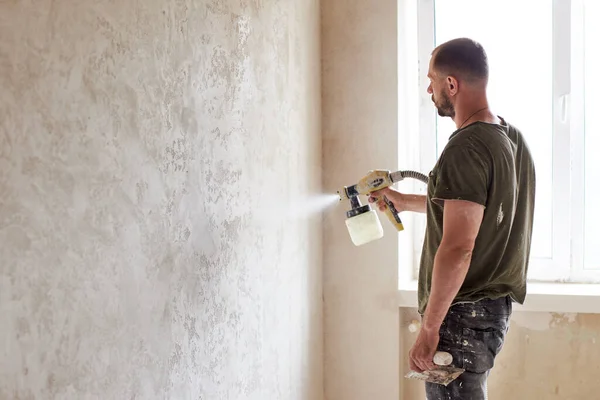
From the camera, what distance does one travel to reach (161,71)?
4.24ft

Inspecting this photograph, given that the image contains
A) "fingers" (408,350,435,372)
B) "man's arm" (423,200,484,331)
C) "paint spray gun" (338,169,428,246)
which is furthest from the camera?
"paint spray gun" (338,169,428,246)

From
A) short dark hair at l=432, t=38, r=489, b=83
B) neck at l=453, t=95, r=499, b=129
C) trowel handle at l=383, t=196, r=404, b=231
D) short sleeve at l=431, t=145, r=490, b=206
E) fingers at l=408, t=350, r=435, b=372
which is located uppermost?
short dark hair at l=432, t=38, r=489, b=83

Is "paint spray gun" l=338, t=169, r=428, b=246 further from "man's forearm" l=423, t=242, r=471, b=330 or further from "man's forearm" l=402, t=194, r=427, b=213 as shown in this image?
"man's forearm" l=423, t=242, r=471, b=330

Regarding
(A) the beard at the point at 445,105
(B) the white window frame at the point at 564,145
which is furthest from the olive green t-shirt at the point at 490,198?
(B) the white window frame at the point at 564,145

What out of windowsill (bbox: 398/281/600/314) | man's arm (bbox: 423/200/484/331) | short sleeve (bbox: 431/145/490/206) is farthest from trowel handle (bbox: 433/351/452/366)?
windowsill (bbox: 398/281/600/314)

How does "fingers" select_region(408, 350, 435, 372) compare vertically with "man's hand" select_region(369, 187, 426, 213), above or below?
below

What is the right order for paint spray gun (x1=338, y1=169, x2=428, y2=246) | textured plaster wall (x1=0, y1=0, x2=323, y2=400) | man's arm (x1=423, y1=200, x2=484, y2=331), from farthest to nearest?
paint spray gun (x1=338, y1=169, x2=428, y2=246)
man's arm (x1=423, y1=200, x2=484, y2=331)
textured plaster wall (x1=0, y1=0, x2=323, y2=400)

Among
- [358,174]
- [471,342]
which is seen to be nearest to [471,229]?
[471,342]

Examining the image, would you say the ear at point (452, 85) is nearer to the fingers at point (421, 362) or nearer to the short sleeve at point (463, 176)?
the short sleeve at point (463, 176)

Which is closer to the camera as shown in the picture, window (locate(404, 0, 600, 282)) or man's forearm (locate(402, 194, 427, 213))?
man's forearm (locate(402, 194, 427, 213))

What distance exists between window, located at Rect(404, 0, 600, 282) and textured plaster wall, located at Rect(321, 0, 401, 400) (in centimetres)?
35

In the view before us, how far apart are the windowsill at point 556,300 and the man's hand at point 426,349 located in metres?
0.86

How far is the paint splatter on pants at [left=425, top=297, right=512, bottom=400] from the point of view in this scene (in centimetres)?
163

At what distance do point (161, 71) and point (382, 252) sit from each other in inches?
57.8
